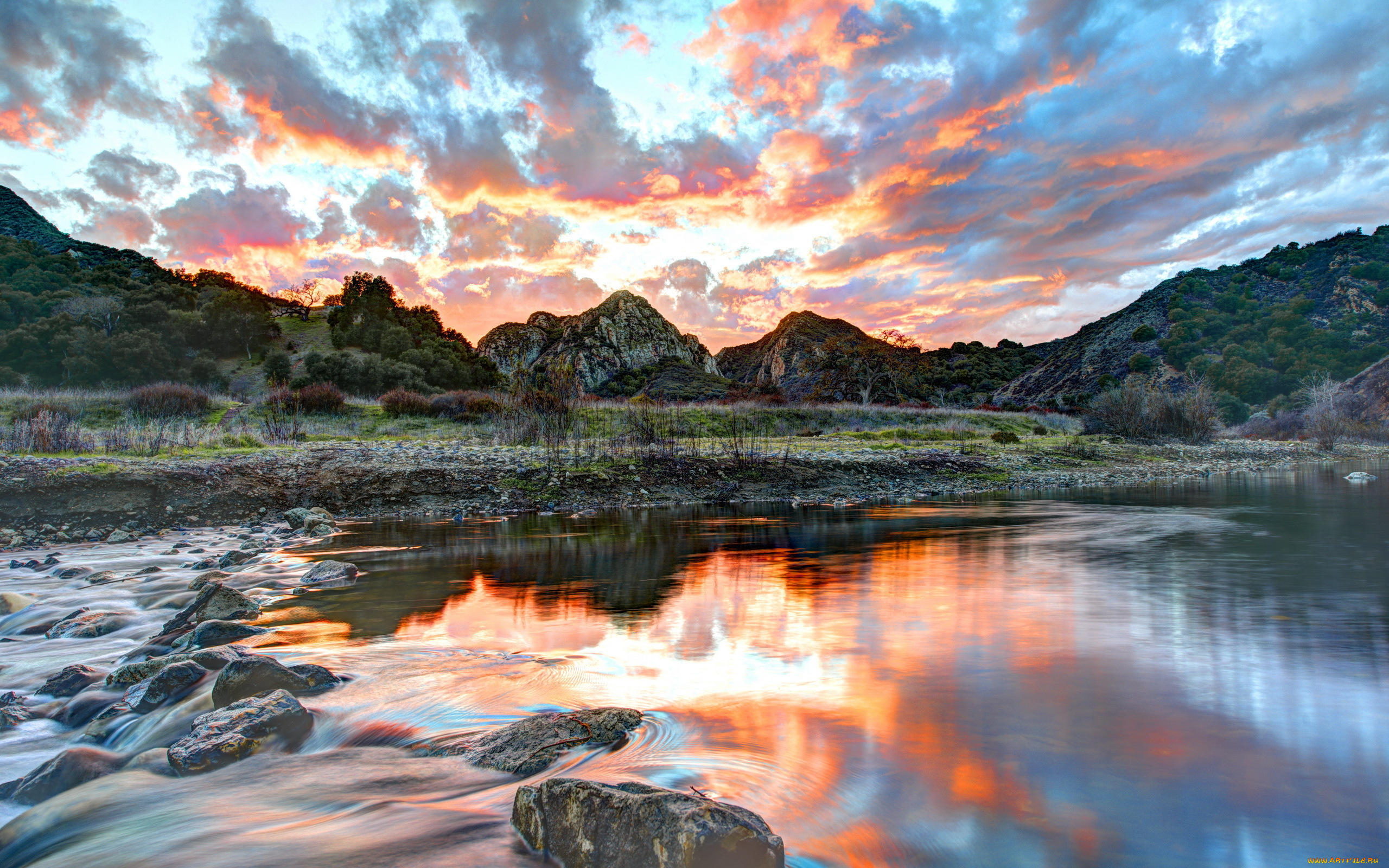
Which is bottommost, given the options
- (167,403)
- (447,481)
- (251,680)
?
(251,680)

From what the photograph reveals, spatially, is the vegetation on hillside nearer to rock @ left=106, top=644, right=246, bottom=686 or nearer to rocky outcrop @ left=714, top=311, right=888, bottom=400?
rocky outcrop @ left=714, top=311, right=888, bottom=400

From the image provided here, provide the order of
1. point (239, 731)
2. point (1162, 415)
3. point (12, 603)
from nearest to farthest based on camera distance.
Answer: point (239, 731) < point (12, 603) < point (1162, 415)

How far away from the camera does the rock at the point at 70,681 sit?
457cm

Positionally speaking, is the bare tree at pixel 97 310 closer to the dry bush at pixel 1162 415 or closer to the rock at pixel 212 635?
the rock at pixel 212 635

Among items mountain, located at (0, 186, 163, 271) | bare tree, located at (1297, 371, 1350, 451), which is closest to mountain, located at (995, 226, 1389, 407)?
bare tree, located at (1297, 371, 1350, 451)

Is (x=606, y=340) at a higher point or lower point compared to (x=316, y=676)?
higher

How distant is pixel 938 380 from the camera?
9794 cm

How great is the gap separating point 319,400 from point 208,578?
2923cm

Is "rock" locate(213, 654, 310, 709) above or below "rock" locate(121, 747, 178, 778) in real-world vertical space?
above

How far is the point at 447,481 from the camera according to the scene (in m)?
16.5

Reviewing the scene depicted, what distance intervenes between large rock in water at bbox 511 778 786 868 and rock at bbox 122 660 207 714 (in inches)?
121

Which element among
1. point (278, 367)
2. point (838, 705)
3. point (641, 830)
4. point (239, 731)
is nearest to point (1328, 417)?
point (838, 705)

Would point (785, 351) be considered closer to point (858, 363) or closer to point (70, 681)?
point (858, 363)

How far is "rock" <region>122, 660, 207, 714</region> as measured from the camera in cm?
421
